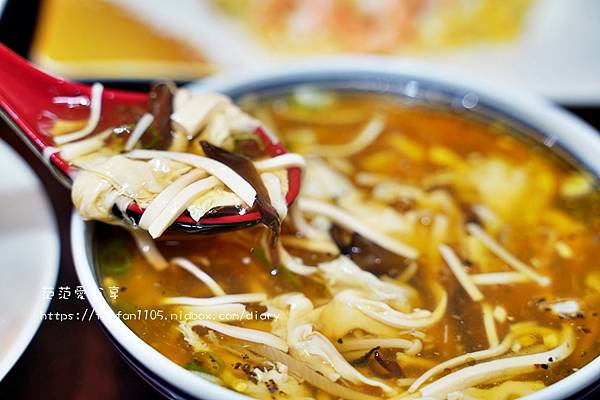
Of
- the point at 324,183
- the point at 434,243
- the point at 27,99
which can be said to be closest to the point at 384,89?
the point at 324,183

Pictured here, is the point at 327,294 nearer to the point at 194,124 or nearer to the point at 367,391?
the point at 367,391

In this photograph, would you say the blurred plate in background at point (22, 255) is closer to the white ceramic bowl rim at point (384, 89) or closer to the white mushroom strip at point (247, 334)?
the white ceramic bowl rim at point (384, 89)

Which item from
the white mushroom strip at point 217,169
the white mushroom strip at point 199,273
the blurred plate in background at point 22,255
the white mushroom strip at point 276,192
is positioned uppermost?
the white mushroom strip at point 276,192

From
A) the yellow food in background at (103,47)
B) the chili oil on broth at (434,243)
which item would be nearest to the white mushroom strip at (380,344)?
the chili oil on broth at (434,243)

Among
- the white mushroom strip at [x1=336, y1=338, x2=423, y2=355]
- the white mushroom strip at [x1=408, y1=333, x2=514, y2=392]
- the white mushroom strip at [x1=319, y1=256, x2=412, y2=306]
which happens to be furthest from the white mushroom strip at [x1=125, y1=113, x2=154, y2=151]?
the white mushroom strip at [x1=408, y1=333, x2=514, y2=392]

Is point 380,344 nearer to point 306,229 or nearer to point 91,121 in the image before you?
point 306,229

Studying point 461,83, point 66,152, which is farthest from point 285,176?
point 461,83
